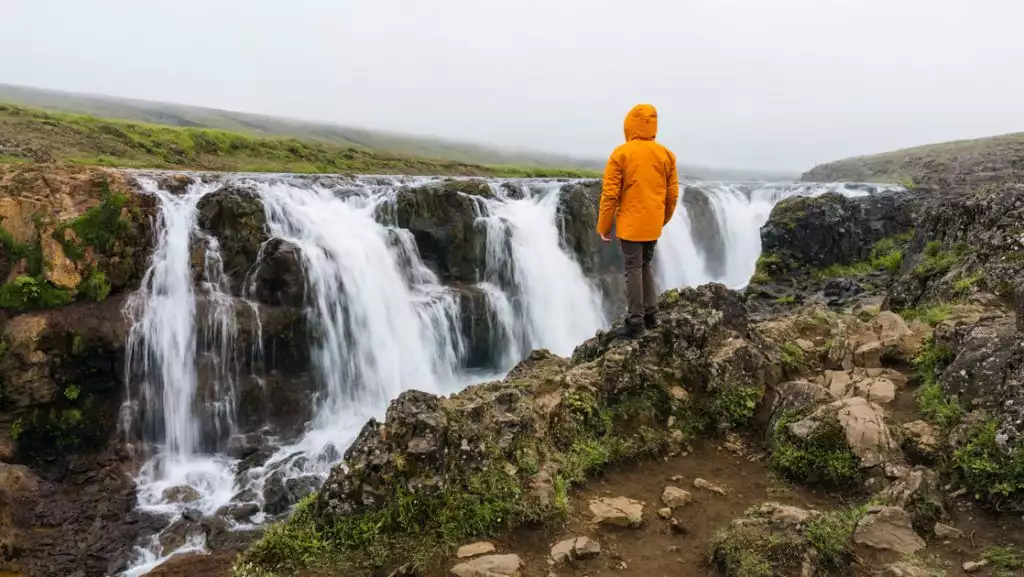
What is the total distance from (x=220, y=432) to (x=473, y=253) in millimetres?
9632

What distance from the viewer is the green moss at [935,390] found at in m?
5.02

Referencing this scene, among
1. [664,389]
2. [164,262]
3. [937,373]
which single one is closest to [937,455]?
[937,373]

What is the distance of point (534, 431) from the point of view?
5.16 meters

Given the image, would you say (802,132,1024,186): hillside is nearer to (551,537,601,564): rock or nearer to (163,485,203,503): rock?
(551,537,601,564): rock

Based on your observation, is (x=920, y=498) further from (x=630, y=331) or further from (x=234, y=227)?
(x=234, y=227)

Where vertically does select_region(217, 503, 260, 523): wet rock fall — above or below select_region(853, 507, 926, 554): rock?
below

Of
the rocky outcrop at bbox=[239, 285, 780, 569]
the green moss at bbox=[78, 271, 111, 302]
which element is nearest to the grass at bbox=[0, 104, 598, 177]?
the green moss at bbox=[78, 271, 111, 302]

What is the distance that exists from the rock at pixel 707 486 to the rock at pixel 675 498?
207 millimetres

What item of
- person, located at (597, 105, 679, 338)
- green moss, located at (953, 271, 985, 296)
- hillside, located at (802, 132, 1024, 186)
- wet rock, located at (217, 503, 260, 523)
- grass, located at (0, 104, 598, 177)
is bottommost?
wet rock, located at (217, 503, 260, 523)

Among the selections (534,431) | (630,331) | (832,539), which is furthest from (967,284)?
(534,431)

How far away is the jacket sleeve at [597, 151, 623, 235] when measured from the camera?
252 inches

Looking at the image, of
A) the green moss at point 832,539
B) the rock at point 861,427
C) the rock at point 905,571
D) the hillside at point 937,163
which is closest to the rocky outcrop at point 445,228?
the rock at point 861,427

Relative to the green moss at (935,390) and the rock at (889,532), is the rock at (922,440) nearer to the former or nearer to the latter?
the green moss at (935,390)

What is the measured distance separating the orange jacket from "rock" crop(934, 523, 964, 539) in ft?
12.4
